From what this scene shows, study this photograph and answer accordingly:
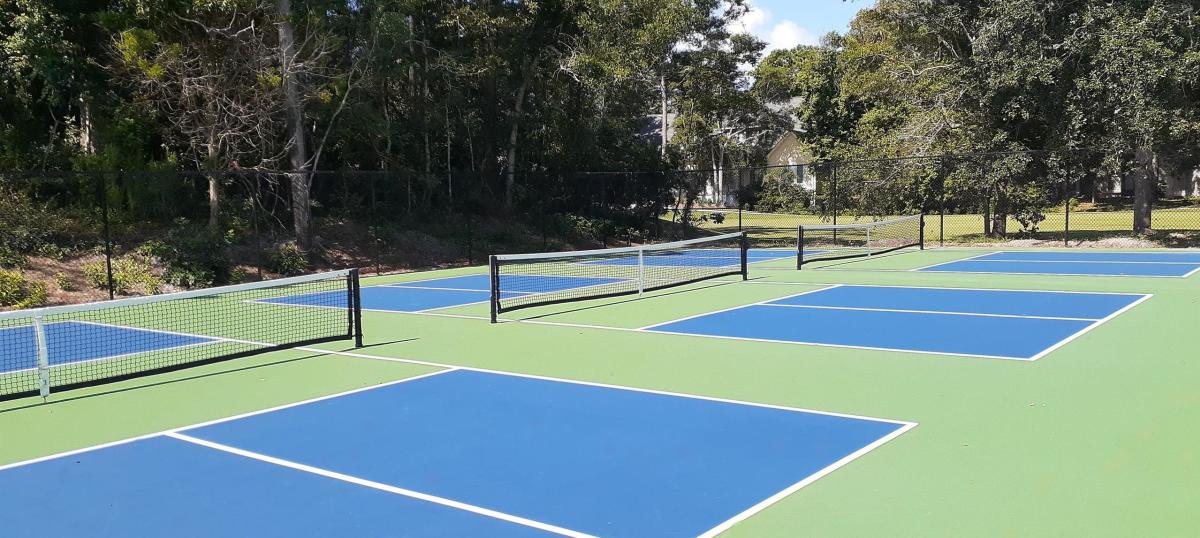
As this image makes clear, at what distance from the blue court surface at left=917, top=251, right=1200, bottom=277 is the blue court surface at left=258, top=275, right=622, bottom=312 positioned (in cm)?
866

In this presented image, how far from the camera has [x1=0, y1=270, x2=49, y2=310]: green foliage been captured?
663 inches

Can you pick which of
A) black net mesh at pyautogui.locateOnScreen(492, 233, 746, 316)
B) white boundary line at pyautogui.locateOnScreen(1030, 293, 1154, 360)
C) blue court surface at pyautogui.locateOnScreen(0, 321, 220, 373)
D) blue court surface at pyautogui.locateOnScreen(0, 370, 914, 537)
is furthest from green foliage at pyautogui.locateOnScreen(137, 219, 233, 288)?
white boundary line at pyautogui.locateOnScreen(1030, 293, 1154, 360)

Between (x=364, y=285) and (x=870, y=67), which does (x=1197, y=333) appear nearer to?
(x=364, y=285)

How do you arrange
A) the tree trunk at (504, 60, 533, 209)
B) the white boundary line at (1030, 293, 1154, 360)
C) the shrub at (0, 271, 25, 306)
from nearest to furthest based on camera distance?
the white boundary line at (1030, 293, 1154, 360) < the shrub at (0, 271, 25, 306) < the tree trunk at (504, 60, 533, 209)

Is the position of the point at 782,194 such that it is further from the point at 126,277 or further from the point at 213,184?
the point at 126,277

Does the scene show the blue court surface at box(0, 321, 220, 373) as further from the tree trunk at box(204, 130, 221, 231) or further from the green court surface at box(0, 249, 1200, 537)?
the tree trunk at box(204, 130, 221, 231)

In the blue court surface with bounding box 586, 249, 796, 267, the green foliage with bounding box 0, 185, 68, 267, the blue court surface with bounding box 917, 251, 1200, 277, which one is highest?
the green foliage with bounding box 0, 185, 68, 267

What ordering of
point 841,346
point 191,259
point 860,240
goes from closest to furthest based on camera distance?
point 841,346
point 191,259
point 860,240

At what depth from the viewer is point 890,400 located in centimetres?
779

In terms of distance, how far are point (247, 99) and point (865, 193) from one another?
21.1m

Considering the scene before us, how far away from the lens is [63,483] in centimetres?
588

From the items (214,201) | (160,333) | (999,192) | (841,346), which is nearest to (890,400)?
(841,346)

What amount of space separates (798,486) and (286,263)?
64.8 ft

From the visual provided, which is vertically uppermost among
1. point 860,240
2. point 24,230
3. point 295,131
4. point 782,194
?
point 295,131
